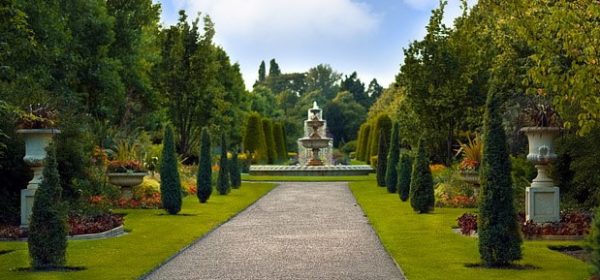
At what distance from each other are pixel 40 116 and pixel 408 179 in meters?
12.4

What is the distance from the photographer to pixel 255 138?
53.0 metres

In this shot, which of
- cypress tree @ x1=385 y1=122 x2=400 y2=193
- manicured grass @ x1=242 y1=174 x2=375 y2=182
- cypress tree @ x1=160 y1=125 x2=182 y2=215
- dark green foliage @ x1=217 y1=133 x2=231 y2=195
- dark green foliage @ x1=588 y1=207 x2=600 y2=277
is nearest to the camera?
dark green foliage @ x1=588 y1=207 x2=600 y2=277

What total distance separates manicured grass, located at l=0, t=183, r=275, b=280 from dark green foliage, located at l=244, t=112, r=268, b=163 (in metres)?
30.4

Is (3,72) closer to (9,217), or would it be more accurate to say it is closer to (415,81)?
(9,217)

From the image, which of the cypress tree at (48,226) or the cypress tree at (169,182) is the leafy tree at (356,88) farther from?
the cypress tree at (48,226)

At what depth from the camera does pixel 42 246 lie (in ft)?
36.0

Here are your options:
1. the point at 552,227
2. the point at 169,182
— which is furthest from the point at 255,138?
the point at 552,227

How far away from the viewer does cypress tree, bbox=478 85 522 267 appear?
10.9m

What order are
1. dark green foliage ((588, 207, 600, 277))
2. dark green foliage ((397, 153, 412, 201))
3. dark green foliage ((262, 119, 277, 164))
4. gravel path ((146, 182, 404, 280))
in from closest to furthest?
dark green foliage ((588, 207, 600, 277))
gravel path ((146, 182, 404, 280))
dark green foliage ((397, 153, 412, 201))
dark green foliage ((262, 119, 277, 164))

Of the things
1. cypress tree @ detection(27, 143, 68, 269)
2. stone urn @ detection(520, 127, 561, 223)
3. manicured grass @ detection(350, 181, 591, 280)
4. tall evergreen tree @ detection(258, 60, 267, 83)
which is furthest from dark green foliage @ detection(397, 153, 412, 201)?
tall evergreen tree @ detection(258, 60, 267, 83)

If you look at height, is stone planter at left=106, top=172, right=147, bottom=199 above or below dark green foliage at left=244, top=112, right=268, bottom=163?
below

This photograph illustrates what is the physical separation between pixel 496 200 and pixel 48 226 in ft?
20.7

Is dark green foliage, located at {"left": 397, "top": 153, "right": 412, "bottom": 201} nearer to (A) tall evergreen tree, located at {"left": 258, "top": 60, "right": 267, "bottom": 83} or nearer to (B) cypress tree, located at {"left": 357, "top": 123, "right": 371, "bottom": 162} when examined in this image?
(B) cypress tree, located at {"left": 357, "top": 123, "right": 371, "bottom": 162}

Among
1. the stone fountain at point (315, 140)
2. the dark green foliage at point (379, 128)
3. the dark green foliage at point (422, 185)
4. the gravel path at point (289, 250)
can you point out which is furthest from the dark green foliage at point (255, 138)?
the dark green foliage at point (422, 185)
